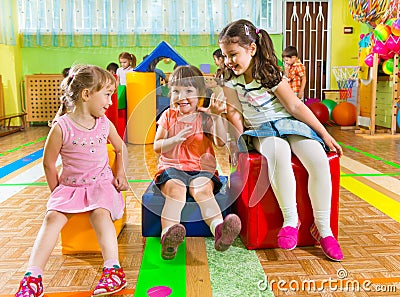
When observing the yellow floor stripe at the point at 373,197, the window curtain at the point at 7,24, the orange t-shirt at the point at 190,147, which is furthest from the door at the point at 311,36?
the orange t-shirt at the point at 190,147

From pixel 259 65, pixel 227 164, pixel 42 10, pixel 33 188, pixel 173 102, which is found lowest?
pixel 33 188

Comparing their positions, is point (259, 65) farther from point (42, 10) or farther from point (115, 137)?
point (42, 10)

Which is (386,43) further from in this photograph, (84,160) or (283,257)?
(84,160)

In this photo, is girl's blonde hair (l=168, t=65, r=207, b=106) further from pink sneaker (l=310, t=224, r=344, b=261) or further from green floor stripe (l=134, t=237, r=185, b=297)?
pink sneaker (l=310, t=224, r=344, b=261)

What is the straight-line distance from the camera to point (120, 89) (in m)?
4.63

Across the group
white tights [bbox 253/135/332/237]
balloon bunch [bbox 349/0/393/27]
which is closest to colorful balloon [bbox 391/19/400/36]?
balloon bunch [bbox 349/0/393/27]

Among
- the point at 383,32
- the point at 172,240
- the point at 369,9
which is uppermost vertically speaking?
the point at 369,9

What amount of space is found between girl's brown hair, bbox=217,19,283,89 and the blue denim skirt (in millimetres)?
147

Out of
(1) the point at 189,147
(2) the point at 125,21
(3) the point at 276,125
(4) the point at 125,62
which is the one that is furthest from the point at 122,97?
(3) the point at 276,125

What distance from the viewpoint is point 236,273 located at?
1516 mm

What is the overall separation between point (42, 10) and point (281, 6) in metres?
3.16

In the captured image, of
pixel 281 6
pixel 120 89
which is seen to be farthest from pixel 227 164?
pixel 281 6

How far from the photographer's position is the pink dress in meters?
1.56

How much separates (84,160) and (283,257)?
773 millimetres
